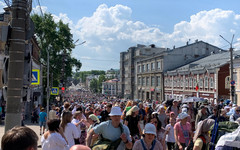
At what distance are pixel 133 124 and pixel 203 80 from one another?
36523 millimetres

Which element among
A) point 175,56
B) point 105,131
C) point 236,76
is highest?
point 175,56

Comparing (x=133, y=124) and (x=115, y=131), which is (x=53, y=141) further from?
(x=133, y=124)

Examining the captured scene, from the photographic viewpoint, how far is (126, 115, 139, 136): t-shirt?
7547mm

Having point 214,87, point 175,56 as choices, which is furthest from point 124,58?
point 214,87

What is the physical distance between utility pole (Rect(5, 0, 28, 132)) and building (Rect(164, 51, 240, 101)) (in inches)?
1405

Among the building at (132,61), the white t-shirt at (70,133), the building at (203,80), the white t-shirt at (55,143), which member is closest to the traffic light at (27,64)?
the white t-shirt at (70,133)

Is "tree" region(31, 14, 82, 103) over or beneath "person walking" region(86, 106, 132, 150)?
over

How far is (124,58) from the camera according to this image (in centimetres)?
8994

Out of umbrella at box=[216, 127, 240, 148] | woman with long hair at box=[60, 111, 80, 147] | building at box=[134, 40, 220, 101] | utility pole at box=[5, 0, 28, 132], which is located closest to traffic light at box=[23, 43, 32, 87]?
utility pole at box=[5, 0, 28, 132]

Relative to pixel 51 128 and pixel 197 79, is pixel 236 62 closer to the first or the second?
pixel 197 79

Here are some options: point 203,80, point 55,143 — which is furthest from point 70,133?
point 203,80

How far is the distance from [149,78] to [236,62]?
1275 inches

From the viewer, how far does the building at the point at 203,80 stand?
37750 mm

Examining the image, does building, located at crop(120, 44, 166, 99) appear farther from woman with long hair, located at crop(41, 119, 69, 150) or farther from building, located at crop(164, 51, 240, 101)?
woman with long hair, located at crop(41, 119, 69, 150)
